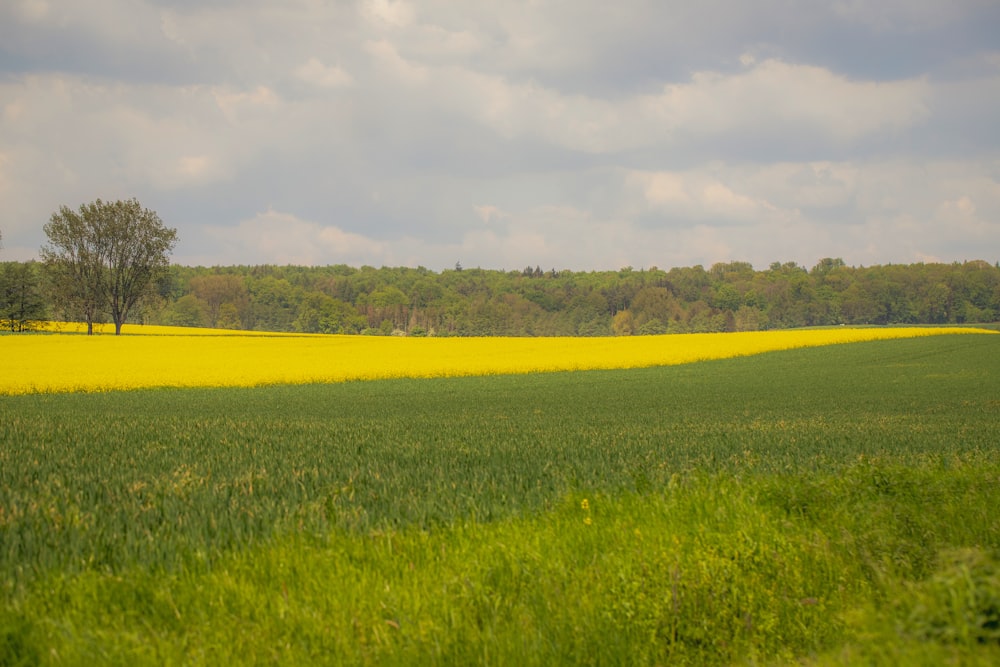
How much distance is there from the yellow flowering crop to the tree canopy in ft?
68.2

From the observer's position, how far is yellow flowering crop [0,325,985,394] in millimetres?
36250

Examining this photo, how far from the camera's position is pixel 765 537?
6613 millimetres

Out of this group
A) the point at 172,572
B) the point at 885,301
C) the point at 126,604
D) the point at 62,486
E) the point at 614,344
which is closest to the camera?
the point at 126,604

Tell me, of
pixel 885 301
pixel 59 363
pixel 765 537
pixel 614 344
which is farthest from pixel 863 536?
pixel 885 301

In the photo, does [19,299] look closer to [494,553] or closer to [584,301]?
[494,553]

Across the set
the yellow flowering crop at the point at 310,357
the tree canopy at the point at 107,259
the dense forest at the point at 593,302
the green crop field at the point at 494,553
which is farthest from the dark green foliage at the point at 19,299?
the green crop field at the point at 494,553

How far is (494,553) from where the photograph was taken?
6.27 metres

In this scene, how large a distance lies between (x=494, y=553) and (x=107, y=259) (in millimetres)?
82934

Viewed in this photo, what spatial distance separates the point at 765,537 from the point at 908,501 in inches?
84.6

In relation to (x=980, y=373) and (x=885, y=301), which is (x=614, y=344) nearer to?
(x=980, y=373)

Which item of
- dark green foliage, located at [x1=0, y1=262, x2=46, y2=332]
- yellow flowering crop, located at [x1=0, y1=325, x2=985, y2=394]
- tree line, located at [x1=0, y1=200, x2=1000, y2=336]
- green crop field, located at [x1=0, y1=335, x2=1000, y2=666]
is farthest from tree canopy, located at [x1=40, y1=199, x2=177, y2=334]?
green crop field, located at [x1=0, y1=335, x2=1000, y2=666]

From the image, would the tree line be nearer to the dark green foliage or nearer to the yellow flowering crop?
the dark green foliage

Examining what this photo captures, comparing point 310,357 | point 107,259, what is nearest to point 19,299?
point 107,259

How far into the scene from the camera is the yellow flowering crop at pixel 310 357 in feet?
119
